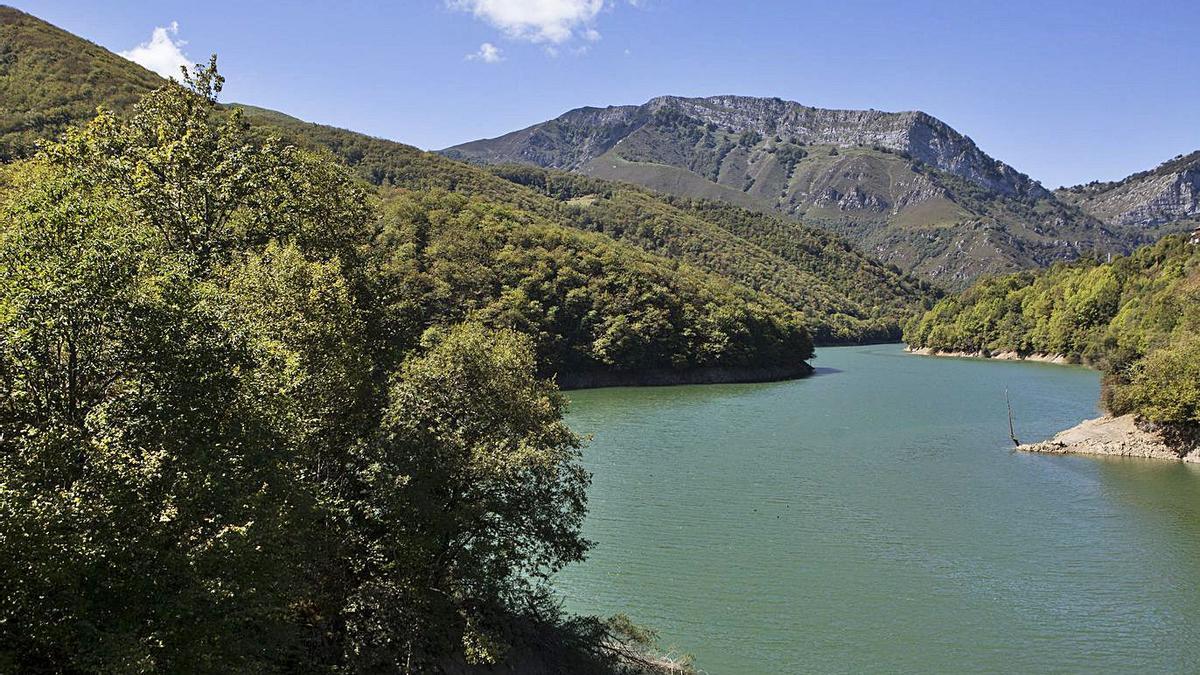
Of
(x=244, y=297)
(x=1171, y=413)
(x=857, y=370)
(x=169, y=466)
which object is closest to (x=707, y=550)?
(x=244, y=297)

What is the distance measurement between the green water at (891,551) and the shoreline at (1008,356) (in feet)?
257

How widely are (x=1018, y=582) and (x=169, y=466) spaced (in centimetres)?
2827

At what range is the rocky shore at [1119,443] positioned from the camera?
155 ft

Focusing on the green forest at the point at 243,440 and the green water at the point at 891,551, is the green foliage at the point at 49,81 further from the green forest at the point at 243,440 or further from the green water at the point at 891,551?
the green water at the point at 891,551

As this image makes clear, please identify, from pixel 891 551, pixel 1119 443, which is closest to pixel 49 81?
pixel 891 551

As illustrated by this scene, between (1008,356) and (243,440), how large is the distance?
507 ft

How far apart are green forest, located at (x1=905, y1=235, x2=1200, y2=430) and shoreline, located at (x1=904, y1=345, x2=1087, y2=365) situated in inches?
33.0

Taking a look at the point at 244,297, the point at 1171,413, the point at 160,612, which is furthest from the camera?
the point at 1171,413

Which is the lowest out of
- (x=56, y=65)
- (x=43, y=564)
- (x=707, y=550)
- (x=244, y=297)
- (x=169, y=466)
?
(x=707, y=550)

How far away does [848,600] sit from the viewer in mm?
25625

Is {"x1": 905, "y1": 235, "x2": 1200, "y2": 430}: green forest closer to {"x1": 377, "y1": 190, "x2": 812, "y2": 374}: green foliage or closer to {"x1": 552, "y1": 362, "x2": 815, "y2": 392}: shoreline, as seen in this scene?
{"x1": 552, "y1": 362, "x2": 815, "y2": 392}: shoreline

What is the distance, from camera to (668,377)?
106312 millimetres

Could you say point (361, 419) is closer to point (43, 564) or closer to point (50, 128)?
point (43, 564)

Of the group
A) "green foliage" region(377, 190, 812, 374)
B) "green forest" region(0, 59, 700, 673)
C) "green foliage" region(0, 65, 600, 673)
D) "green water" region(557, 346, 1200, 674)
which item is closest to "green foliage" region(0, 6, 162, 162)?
"green foliage" region(377, 190, 812, 374)
